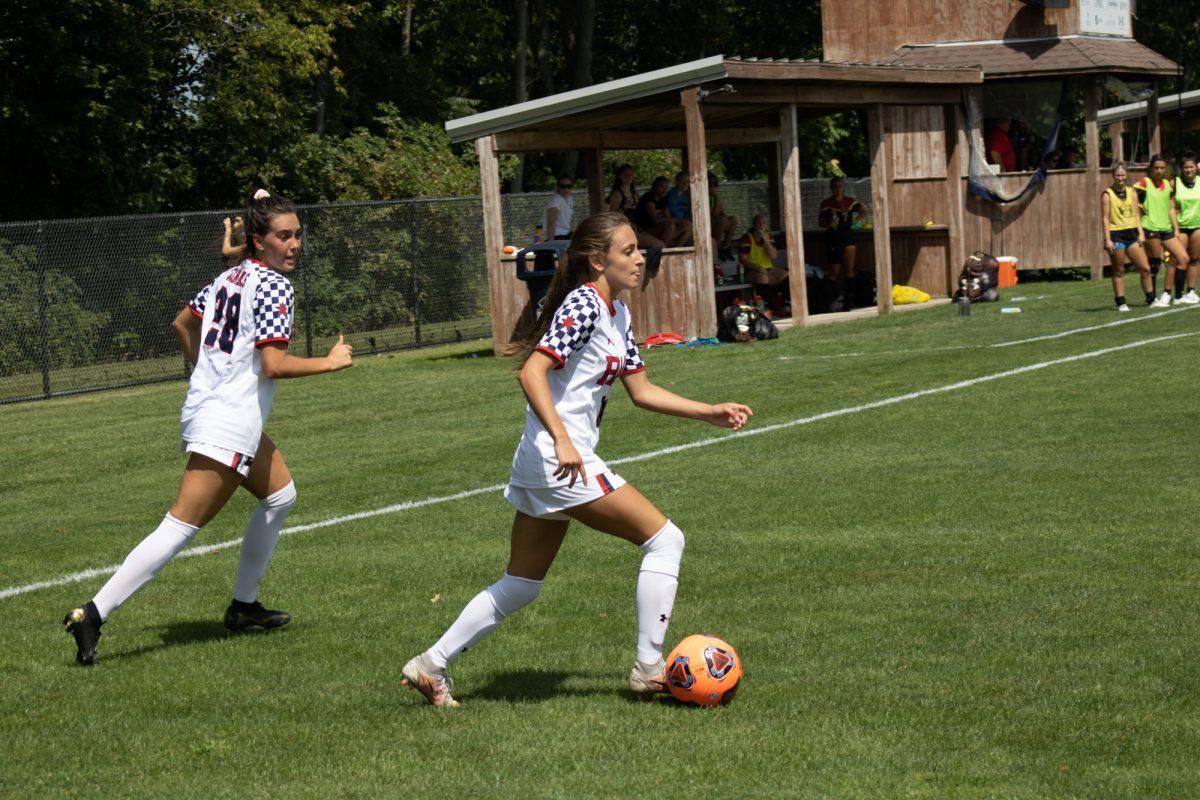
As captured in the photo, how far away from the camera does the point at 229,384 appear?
7059mm

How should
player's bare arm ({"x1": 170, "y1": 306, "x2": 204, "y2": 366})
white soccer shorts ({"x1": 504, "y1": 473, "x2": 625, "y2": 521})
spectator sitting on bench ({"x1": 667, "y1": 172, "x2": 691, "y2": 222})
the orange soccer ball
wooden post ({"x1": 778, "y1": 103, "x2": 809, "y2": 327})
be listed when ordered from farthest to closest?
spectator sitting on bench ({"x1": 667, "y1": 172, "x2": 691, "y2": 222})
wooden post ({"x1": 778, "y1": 103, "x2": 809, "y2": 327})
player's bare arm ({"x1": 170, "y1": 306, "x2": 204, "y2": 366})
the orange soccer ball
white soccer shorts ({"x1": 504, "y1": 473, "x2": 625, "y2": 521})

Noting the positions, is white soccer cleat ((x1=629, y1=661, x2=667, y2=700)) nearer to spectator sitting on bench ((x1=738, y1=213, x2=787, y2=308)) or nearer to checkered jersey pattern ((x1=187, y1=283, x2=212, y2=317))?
checkered jersey pattern ((x1=187, y1=283, x2=212, y2=317))

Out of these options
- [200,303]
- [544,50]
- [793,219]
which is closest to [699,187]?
[793,219]

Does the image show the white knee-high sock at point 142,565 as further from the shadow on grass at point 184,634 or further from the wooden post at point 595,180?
the wooden post at point 595,180

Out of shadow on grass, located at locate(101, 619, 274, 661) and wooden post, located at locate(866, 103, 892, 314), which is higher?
wooden post, located at locate(866, 103, 892, 314)

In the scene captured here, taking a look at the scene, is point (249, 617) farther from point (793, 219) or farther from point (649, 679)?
point (793, 219)

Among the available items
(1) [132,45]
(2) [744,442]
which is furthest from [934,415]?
(1) [132,45]

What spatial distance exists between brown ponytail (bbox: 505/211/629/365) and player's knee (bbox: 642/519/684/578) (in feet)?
2.67

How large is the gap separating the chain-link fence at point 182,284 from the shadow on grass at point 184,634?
49.9 ft

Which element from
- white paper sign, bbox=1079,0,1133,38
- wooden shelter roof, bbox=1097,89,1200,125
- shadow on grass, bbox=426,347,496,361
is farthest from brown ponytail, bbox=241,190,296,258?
wooden shelter roof, bbox=1097,89,1200,125

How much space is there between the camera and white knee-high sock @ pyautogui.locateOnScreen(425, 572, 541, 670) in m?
5.89

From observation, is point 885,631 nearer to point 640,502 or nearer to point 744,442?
point 640,502

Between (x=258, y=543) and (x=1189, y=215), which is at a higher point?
(x=1189, y=215)

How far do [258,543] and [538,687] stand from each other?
185 cm
